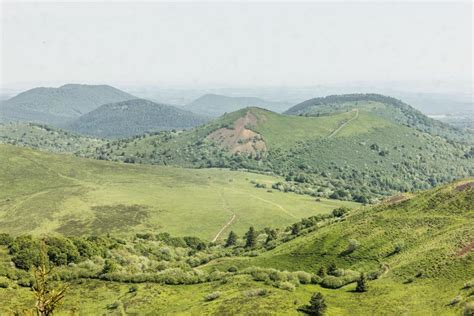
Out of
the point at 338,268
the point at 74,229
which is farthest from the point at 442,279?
the point at 74,229

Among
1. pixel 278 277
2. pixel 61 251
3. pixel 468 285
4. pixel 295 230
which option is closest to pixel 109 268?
pixel 61 251

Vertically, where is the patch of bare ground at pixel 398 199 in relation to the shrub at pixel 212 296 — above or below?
above

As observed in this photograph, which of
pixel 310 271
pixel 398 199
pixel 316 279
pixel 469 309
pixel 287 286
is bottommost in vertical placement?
pixel 310 271

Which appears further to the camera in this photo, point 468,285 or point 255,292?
point 255,292

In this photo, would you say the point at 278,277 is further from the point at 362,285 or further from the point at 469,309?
the point at 469,309

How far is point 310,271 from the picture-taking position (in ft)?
288

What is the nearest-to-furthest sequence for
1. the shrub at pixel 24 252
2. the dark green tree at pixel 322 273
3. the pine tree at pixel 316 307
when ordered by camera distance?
the pine tree at pixel 316 307, the dark green tree at pixel 322 273, the shrub at pixel 24 252

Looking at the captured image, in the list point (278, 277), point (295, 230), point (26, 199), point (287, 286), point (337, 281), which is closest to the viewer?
point (287, 286)

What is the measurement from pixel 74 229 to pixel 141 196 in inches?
1864

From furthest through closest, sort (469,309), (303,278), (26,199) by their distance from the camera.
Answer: (26,199)
(303,278)
(469,309)

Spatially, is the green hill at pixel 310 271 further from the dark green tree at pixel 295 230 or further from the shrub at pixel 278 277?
the dark green tree at pixel 295 230

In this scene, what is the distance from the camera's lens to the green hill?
6156 cm

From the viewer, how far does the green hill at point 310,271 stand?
2424 inches

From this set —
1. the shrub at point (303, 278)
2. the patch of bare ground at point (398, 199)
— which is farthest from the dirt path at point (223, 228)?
the shrub at point (303, 278)
